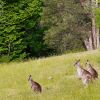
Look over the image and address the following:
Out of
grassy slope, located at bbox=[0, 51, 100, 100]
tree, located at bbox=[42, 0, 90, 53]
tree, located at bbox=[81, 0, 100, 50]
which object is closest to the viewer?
grassy slope, located at bbox=[0, 51, 100, 100]

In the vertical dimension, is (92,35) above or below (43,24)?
below

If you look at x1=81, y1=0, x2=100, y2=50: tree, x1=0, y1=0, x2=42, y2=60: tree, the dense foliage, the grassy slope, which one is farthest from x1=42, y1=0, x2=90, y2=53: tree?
the grassy slope

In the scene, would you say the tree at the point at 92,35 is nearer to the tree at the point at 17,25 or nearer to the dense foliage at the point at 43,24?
the dense foliage at the point at 43,24

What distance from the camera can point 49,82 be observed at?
1627 cm

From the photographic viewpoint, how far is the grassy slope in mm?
12977

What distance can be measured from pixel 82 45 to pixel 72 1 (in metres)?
4.96

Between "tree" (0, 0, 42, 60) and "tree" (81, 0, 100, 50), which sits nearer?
"tree" (81, 0, 100, 50)

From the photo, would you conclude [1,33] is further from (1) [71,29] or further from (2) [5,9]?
(1) [71,29]

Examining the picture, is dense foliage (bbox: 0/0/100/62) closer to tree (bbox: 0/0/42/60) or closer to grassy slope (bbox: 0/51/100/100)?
tree (bbox: 0/0/42/60)

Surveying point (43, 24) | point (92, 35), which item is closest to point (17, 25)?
point (43, 24)

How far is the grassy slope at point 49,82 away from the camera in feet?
42.6

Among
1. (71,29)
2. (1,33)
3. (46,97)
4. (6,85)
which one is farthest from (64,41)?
(46,97)

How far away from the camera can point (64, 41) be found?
4391 centimetres

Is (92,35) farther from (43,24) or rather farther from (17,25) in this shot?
(17,25)
